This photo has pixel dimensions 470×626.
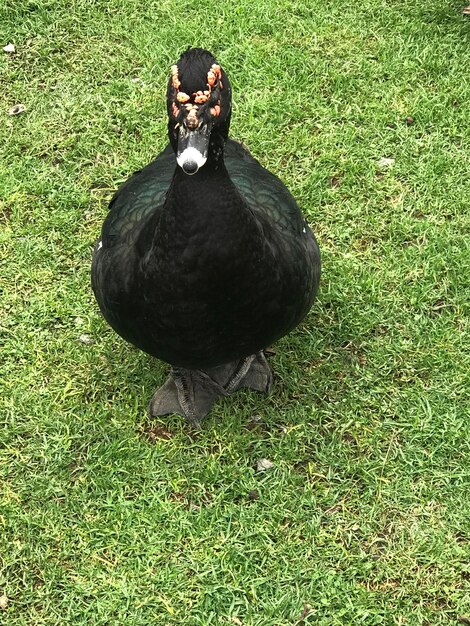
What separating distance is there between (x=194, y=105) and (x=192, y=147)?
0.15m

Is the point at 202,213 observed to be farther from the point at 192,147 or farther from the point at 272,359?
the point at 272,359

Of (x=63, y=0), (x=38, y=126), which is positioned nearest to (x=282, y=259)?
(x=38, y=126)

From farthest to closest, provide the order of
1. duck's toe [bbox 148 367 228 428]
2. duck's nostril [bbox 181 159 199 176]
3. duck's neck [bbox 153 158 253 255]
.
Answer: duck's toe [bbox 148 367 228 428] → duck's neck [bbox 153 158 253 255] → duck's nostril [bbox 181 159 199 176]

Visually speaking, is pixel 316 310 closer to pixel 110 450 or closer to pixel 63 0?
pixel 110 450

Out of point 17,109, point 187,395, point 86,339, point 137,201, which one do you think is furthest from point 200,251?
point 17,109

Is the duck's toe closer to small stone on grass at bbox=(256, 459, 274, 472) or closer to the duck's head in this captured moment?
small stone on grass at bbox=(256, 459, 274, 472)

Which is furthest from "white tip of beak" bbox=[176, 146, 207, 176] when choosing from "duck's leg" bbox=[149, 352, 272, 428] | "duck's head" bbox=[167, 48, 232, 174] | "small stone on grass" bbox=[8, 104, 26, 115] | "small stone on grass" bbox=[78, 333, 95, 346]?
"small stone on grass" bbox=[8, 104, 26, 115]

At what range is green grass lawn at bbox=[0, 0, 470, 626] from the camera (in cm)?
342

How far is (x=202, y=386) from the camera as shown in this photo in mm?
3980

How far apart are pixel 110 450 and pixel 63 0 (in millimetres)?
3746

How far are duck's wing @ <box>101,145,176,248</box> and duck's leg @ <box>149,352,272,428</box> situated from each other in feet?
2.51

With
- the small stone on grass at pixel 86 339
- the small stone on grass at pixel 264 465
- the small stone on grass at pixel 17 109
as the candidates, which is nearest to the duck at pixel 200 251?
the small stone on grass at pixel 264 465

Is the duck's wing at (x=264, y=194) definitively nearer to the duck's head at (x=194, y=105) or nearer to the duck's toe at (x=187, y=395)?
the duck's head at (x=194, y=105)

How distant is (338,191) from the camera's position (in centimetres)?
482
